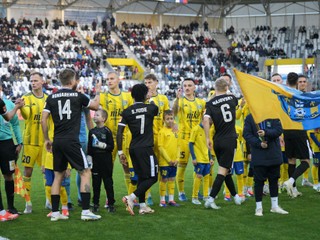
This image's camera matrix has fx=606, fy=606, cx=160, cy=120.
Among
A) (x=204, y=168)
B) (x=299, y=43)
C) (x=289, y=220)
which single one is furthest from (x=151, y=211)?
(x=299, y=43)

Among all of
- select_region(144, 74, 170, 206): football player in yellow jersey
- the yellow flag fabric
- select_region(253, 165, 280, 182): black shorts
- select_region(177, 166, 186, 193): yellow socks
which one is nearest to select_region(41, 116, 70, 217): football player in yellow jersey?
the yellow flag fabric

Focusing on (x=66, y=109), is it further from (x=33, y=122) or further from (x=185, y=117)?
(x=185, y=117)

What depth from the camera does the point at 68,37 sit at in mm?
46656

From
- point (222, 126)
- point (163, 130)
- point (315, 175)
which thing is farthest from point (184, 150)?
point (315, 175)

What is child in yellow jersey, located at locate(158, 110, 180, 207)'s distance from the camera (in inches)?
406

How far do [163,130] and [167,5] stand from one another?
44.6m

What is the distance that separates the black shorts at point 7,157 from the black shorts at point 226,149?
3213 mm

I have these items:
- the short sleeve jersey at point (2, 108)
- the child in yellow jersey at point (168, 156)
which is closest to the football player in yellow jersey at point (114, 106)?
the child in yellow jersey at point (168, 156)

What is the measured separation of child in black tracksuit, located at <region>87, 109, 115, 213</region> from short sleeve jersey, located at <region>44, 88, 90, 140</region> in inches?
28.8

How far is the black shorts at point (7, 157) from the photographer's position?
923 cm

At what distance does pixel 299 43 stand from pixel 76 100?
152 feet

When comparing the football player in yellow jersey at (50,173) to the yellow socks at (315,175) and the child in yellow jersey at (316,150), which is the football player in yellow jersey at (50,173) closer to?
the child in yellow jersey at (316,150)

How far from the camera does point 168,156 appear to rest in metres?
10.2

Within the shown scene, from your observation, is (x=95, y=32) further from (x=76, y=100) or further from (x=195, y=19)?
(x=76, y=100)
